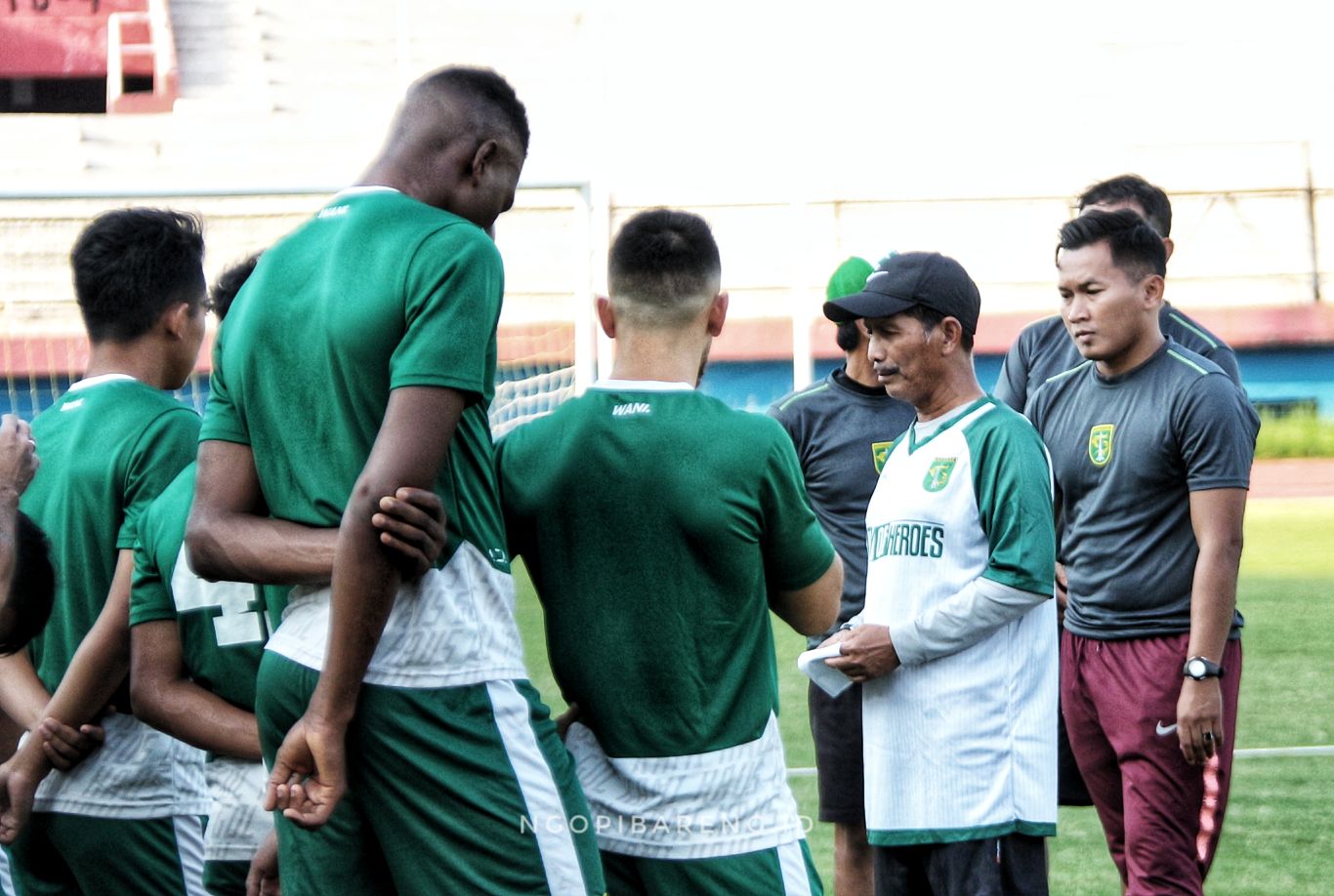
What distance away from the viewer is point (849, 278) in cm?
472

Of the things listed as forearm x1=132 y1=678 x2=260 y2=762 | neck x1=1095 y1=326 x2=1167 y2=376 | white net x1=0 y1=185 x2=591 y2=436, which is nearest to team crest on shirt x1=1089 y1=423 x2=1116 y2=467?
neck x1=1095 y1=326 x2=1167 y2=376

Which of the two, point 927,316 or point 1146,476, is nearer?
point 927,316

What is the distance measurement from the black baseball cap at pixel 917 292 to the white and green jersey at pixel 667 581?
2.93ft

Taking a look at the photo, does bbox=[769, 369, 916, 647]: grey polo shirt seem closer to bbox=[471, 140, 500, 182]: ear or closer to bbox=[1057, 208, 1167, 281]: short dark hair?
bbox=[1057, 208, 1167, 281]: short dark hair

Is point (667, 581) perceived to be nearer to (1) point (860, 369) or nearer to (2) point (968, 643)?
(2) point (968, 643)

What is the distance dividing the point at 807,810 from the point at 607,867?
3.35 metres

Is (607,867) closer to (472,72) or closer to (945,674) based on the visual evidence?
(945,674)

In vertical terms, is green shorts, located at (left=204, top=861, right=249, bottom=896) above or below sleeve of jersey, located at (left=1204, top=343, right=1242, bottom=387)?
below

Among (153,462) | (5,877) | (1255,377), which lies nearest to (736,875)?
(153,462)

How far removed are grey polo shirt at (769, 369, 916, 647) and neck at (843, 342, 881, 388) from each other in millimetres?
15

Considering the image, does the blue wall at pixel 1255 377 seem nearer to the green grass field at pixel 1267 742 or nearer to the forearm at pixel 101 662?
the green grass field at pixel 1267 742

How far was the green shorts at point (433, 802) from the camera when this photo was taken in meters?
A: 2.32

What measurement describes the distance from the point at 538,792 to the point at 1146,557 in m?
2.08

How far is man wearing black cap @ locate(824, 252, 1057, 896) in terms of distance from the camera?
11.3 ft
